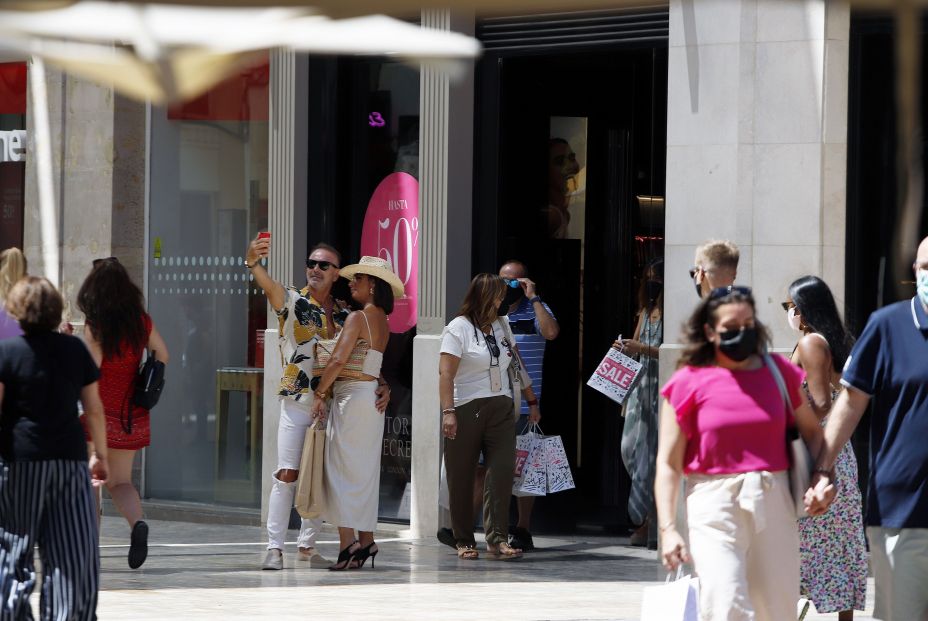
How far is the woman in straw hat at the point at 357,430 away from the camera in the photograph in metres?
10.5

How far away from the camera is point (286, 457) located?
34.8 ft

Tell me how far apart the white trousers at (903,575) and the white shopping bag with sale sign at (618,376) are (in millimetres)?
5912

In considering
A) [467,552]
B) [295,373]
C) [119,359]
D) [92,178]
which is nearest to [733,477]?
[119,359]

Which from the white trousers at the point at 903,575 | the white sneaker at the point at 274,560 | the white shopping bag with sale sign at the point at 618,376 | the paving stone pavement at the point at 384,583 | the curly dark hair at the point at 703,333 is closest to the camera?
the white trousers at the point at 903,575

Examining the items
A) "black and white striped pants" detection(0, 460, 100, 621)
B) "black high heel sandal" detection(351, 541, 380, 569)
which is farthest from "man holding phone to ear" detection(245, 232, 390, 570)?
"black and white striped pants" detection(0, 460, 100, 621)

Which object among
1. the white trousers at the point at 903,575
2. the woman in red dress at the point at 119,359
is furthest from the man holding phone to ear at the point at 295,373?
the white trousers at the point at 903,575

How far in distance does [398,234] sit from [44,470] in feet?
19.9

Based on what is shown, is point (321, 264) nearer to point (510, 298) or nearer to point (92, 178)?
point (510, 298)

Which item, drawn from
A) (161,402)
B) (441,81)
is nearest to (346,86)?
(441,81)

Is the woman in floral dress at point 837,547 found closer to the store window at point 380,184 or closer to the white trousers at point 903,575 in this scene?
the white trousers at point 903,575

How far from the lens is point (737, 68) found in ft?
35.1

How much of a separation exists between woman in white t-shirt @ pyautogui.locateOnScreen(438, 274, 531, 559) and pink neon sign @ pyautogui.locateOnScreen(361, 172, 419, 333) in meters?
1.55

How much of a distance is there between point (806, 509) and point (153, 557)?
6065 mm

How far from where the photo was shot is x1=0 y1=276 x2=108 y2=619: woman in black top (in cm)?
688
